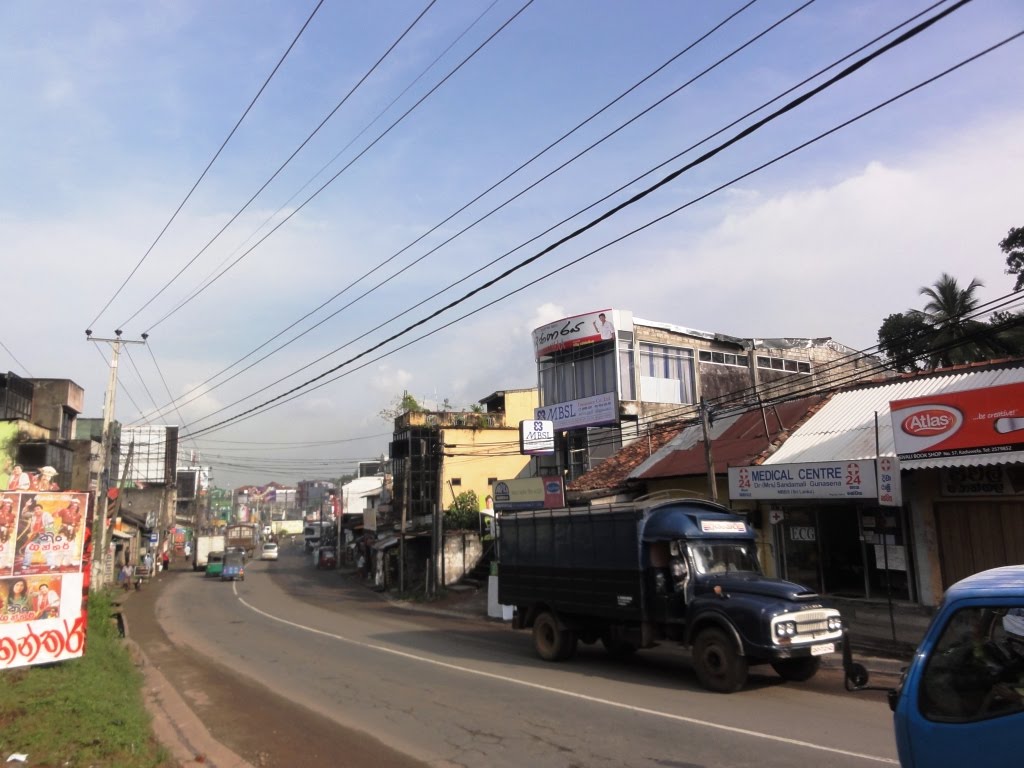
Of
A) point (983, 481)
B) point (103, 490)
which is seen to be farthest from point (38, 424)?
point (983, 481)

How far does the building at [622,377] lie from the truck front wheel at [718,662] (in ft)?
58.0

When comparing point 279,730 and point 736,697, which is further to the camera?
point 736,697

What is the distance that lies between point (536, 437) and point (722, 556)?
19.6 metres

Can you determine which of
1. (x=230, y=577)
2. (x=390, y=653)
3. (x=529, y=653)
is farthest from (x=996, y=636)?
(x=230, y=577)

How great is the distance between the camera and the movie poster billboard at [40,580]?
10609 mm

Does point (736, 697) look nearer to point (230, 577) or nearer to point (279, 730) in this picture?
point (279, 730)

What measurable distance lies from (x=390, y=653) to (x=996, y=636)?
14353 millimetres

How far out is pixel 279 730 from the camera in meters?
9.71

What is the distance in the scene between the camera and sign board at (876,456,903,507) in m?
14.4

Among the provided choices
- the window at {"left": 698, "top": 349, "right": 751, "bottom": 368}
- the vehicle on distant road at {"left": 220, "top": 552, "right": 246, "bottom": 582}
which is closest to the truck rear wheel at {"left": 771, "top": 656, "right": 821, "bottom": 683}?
the window at {"left": 698, "top": 349, "right": 751, "bottom": 368}

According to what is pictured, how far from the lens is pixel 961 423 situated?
1490 centimetres

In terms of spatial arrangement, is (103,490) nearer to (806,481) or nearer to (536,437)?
(536,437)

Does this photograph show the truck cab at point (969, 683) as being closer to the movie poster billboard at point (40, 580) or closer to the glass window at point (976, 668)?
the glass window at point (976, 668)

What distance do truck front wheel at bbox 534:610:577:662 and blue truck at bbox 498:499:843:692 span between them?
0.02m
